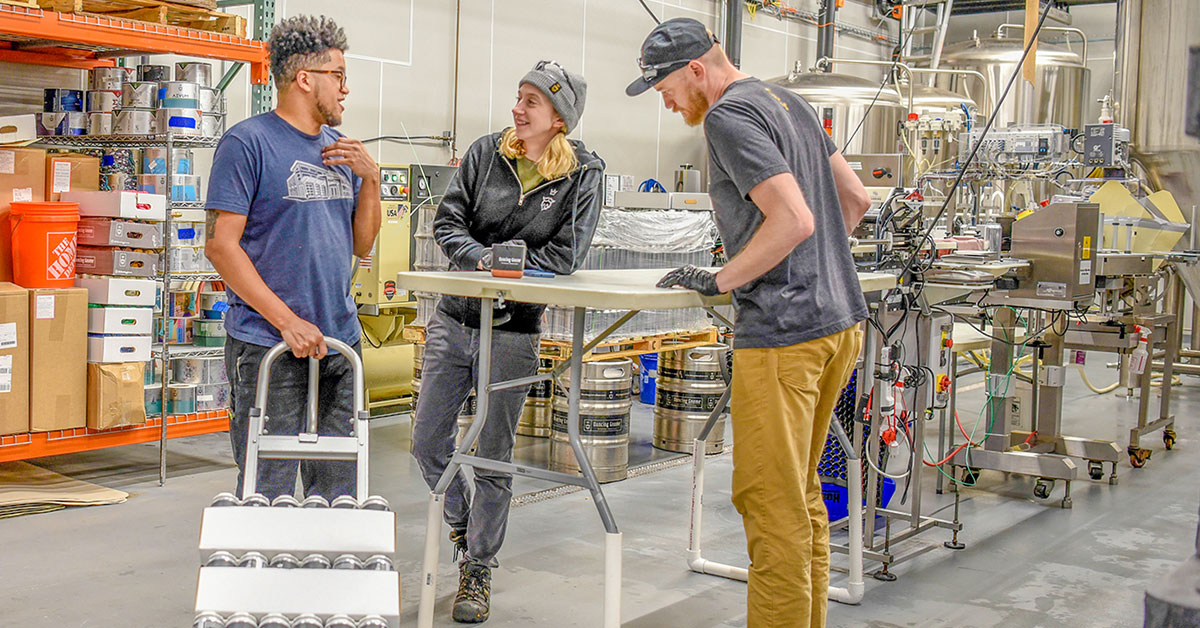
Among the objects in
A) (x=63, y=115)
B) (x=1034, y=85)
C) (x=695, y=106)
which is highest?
(x=1034, y=85)

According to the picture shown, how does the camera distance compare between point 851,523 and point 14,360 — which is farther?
point 14,360

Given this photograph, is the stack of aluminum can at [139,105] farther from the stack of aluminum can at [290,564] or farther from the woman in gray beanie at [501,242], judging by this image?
the stack of aluminum can at [290,564]

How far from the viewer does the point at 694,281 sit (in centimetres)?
Result: 279

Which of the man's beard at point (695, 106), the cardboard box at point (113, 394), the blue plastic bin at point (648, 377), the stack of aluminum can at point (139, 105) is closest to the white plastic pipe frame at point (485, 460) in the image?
the man's beard at point (695, 106)

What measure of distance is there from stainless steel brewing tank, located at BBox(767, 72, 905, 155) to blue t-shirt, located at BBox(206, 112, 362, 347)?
24.7 ft

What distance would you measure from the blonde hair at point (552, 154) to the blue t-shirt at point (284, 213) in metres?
0.65

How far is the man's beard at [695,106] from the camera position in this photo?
286 cm

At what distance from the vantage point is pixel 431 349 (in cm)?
357

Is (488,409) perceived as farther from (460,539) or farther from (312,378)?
(312,378)

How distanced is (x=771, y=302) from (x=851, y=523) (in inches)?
56.1

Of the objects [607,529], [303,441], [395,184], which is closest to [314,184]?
[303,441]

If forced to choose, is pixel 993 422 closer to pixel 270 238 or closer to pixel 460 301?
pixel 460 301

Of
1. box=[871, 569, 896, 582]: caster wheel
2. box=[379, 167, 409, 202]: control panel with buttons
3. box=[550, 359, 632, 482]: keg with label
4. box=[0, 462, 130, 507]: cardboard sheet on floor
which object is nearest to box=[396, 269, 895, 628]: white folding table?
box=[871, 569, 896, 582]: caster wheel

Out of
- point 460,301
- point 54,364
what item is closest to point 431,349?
point 460,301
